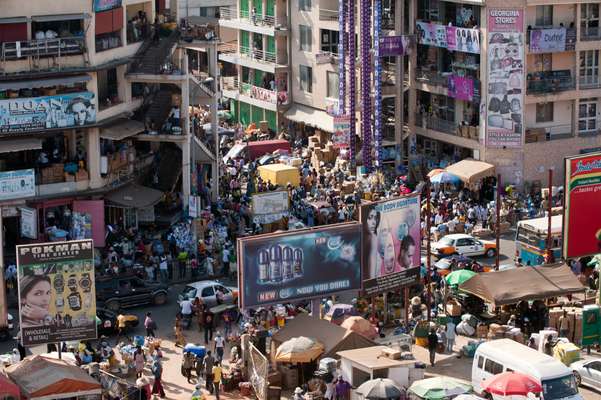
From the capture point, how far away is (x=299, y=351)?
4938cm

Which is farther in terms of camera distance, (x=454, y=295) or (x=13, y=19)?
(x=13, y=19)

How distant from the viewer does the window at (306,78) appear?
91.1 metres

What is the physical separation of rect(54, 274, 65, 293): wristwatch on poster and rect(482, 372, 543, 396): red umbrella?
14.3 metres

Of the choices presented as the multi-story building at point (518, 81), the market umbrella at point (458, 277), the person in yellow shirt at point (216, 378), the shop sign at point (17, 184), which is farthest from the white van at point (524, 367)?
the multi-story building at point (518, 81)

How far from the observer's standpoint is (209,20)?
7800 cm

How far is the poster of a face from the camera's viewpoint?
53.1m

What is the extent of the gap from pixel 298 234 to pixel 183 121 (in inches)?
870

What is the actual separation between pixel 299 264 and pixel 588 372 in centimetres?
1056

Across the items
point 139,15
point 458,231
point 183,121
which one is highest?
point 139,15

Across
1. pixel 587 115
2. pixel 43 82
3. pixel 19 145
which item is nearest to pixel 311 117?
pixel 587 115

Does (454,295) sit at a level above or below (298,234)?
below

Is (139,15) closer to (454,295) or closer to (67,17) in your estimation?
(67,17)

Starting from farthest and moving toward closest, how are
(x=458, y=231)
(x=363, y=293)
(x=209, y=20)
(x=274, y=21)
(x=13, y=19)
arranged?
(x=274, y=21), (x=209, y=20), (x=458, y=231), (x=13, y=19), (x=363, y=293)

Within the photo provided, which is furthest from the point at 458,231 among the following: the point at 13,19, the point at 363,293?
the point at 13,19
